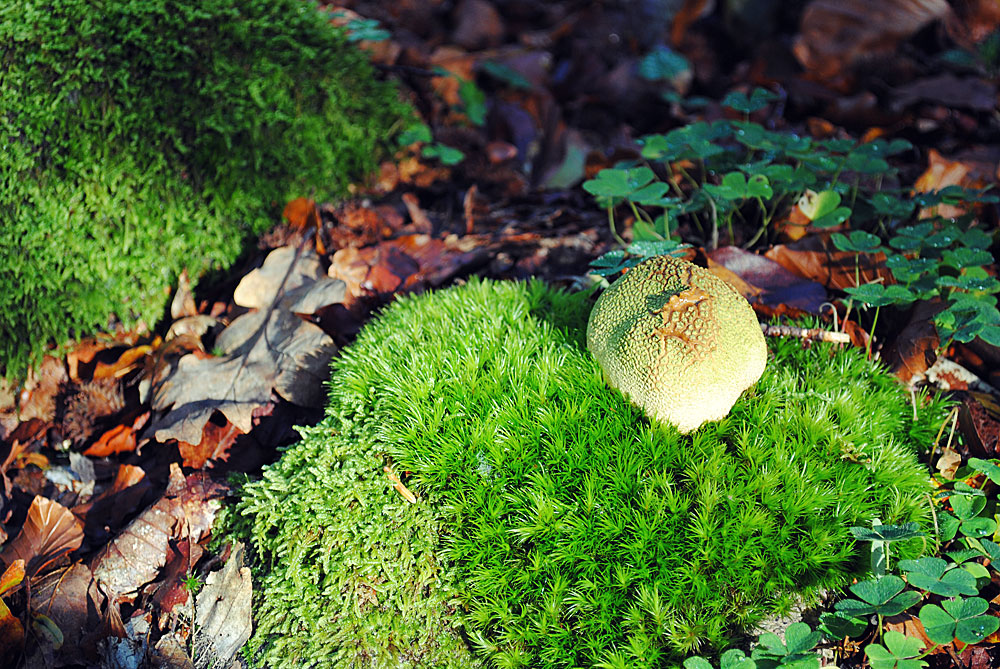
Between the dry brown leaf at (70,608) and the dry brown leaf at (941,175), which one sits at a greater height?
the dry brown leaf at (941,175)

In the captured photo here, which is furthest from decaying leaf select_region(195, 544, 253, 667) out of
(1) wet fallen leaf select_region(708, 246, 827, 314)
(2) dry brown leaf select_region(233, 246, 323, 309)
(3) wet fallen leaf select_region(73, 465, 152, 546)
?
(1) wet fallen leaf select_region(708, 246, 827, 314)

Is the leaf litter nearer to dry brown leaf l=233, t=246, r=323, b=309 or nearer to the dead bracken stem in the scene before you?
dry brown leaf l=233, t=246, r=323, b=309

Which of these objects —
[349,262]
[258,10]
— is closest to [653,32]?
[258,10]

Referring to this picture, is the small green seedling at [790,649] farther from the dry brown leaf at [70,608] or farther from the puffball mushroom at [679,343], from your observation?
the dry brown leaf at [70,608]

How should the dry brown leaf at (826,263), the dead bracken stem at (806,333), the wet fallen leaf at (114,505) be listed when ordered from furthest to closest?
the dry brown leaf at (826,263)
the wet fallen leaf at (114,505)
the dead bracken stem at (806,333)

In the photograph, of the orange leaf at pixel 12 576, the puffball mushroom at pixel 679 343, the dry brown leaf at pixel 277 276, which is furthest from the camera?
the dry brown leaf at pixel 277 276

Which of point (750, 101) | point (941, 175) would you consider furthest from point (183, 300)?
point (941, 175)

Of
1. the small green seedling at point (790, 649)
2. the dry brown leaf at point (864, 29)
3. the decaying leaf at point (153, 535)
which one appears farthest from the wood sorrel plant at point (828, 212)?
the dry brown leaf at point (864, 29)

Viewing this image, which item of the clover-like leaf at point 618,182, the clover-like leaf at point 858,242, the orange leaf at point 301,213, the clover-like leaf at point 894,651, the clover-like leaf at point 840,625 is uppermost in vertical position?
the clover-like leaf at point 618,182
